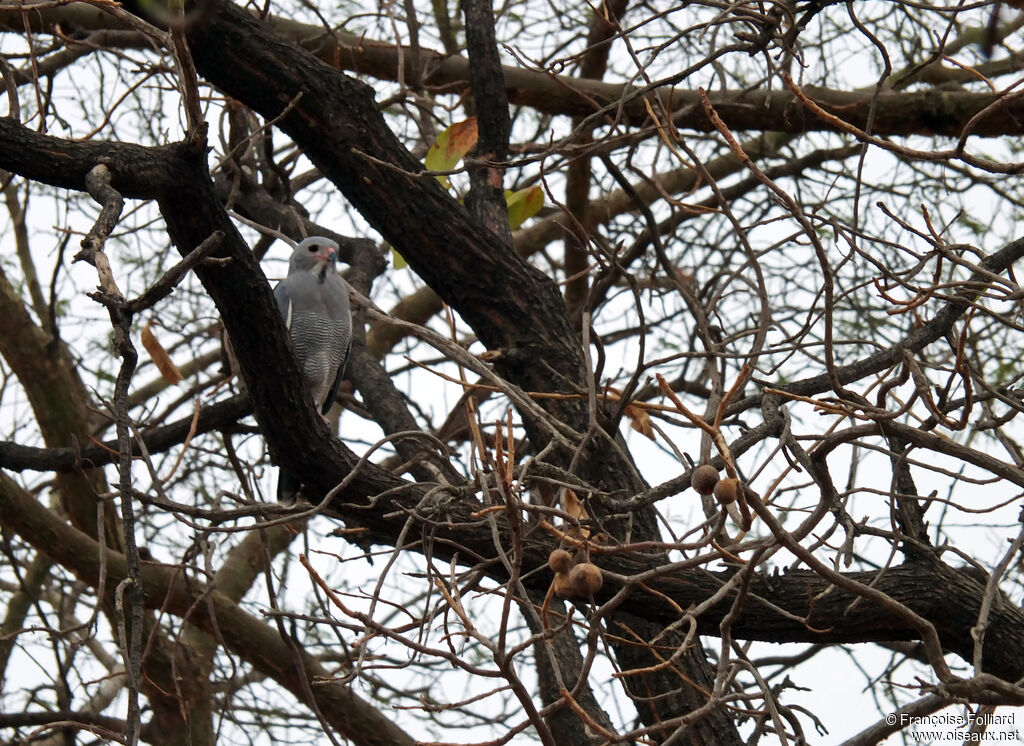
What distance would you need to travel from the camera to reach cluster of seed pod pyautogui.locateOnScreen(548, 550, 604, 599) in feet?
4.76

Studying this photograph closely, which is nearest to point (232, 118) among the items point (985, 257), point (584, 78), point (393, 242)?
point (393, 242)

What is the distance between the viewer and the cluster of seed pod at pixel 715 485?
1.44 meters

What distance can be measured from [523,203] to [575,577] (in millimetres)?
2189

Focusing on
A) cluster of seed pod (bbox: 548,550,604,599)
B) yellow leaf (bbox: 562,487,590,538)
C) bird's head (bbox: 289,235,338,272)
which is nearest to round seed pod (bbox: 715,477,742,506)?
cluster of seed pod (bbox: 548,550,604,599)

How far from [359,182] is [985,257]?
164 centimetres

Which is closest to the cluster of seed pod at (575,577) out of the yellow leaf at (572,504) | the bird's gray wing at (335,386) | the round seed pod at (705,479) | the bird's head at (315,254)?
the round seed pod at (705,479)

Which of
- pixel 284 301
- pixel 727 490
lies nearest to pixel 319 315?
pixel 284 301

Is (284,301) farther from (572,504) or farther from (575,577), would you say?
(575,577)

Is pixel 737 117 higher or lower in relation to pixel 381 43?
lower

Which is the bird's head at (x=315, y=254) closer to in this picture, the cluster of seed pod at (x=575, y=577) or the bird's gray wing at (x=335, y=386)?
the bird's gray wing at (x=335, y=386)

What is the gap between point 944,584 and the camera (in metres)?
2.63

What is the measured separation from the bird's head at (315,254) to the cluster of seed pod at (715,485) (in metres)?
2.74

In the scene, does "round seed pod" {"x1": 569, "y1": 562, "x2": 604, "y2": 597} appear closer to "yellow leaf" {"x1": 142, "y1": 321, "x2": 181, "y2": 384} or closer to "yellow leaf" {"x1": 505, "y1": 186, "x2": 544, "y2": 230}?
"yellow leaf" {"x1": 142, "y1": 321, "x2": 181, "y2": 384}

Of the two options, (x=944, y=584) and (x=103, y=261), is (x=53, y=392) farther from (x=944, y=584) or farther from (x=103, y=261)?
(x=944, y=584)
